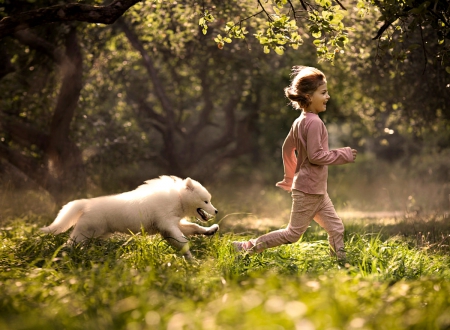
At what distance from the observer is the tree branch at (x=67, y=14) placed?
6797 millimetres

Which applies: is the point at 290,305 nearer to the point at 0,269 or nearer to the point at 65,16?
the point at 0,269

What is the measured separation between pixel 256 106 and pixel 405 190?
692 centimetres

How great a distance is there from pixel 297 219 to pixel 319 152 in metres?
0.70

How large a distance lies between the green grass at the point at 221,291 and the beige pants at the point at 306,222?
16 centimetres

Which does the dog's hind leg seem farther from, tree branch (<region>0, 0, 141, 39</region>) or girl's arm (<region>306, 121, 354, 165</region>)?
tree branch (<region>0, 0, 141, 39</region>)

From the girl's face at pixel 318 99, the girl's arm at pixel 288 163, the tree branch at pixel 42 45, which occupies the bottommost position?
the girl's arm at pixel 288 163

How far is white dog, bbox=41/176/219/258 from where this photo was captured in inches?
250

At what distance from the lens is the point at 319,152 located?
5.78 metres

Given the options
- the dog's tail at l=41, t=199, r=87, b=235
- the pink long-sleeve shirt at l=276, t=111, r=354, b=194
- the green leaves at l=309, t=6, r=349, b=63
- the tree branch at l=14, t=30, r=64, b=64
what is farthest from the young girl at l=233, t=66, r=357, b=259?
the tree branch at l=14, t=30, r=64, b=64

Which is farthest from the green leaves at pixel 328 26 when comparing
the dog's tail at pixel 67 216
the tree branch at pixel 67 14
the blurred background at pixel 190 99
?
the dog's tail at pixel 67 216

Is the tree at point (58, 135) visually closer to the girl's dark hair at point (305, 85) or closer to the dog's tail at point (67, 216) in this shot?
the dog's tail at point (67, 216)

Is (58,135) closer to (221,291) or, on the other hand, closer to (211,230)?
(211,230)

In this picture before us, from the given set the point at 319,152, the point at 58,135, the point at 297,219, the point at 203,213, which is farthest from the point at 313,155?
the point at 58,135

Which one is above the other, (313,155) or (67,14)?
(67,14)
